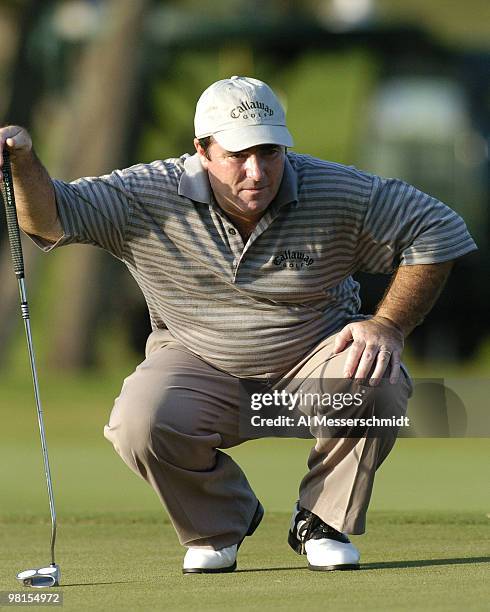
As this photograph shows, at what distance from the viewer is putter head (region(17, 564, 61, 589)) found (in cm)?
454

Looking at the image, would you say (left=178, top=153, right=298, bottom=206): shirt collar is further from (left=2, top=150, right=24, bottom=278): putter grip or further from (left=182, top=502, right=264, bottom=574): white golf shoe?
(left=182, top=502, right=264, bottom=574): white golf shoe

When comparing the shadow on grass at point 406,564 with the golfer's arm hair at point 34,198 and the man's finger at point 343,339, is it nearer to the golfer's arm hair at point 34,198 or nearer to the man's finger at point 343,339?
the man's finger at point 343,339

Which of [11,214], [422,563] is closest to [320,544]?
[422,563]

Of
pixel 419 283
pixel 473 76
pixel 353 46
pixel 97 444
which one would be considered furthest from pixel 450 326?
pixel 419 283

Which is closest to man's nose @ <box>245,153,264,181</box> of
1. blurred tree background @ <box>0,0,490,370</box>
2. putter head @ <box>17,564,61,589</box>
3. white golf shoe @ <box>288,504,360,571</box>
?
white golf shoe @ <box>288,504,360,571</box>

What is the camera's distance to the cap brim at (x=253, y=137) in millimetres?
4922

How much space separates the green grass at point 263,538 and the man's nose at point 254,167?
1.16m

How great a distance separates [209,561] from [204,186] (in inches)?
44.5

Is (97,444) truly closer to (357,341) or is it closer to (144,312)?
(357,341)

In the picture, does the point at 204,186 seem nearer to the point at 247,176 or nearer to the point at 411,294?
the point at 247,176

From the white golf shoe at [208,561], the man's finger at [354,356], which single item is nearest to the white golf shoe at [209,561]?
the white golf shoe at [208,561]

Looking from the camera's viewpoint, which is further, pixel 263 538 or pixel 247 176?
pixel 263 538

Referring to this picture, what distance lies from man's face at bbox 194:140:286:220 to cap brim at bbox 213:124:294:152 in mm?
36

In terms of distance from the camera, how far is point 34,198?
4.95 m
